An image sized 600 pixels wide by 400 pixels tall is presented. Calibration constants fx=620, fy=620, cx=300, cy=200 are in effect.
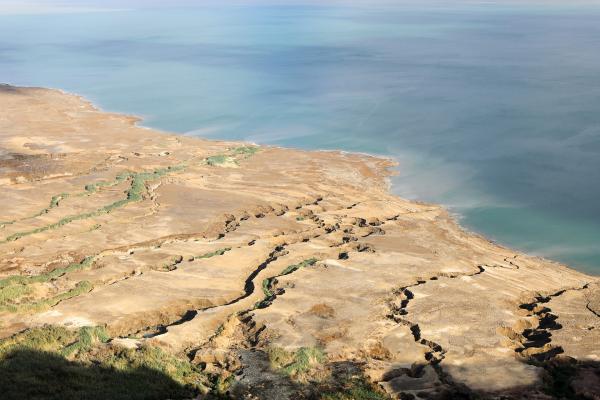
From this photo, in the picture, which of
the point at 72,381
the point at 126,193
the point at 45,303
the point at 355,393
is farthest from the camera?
the point at 126,193

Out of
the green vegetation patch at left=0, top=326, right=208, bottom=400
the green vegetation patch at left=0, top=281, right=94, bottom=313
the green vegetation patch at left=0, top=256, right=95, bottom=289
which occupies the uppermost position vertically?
the green vegetation patch at left=0, top=326, right=208, bottom=400

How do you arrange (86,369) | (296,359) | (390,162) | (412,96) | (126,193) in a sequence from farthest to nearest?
(412,96) < (390,162) < (126,193) < (296,359) < (86,369)

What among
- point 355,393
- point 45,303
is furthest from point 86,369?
point 355,393

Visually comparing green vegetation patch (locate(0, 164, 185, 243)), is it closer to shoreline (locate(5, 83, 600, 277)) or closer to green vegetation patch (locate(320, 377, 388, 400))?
shoreline (locate(5, 83, 600, 277))

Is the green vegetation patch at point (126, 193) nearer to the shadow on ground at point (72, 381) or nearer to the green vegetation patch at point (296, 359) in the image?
the shadow on ground at point (72, 381)

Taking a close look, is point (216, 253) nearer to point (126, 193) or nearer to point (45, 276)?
point (45, 276)

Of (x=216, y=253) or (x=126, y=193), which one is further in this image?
(x=126, y=193)

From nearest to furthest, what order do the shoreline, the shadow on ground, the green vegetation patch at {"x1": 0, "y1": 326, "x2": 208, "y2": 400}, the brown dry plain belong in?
the shadow on ground
the green vegetation patch at {"x1": 0, "y1": 326, "x2": 208, "y2": 400}
the brown dry plain
the shoreline

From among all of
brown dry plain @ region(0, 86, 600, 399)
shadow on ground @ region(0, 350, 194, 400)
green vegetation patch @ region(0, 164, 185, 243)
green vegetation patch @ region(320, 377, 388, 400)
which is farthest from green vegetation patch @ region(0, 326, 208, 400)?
green vegetation patch @ region(0, 164, 185, 243)

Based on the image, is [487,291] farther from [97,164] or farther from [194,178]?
[97,164]
